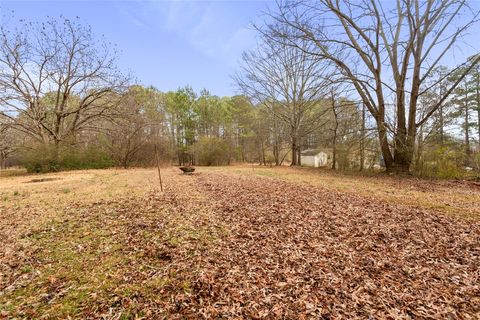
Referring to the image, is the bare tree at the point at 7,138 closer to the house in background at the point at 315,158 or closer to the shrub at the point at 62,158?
the shrub at the point at 62,158

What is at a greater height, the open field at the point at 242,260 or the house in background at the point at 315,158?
the house in background at the point at 315,158

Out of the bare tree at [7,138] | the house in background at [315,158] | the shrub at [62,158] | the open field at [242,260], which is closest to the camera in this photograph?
the open field at [242,260]

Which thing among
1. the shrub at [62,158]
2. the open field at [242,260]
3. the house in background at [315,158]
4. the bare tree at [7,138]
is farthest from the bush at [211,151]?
the open field at [242,260]

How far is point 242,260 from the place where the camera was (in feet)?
8.90

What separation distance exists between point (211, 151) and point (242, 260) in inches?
727

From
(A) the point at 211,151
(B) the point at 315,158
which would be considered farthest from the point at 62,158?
(B) the point at 315,158

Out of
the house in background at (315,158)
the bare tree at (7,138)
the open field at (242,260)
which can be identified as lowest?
the open field at (242,260)

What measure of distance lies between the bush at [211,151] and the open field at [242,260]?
15949 millimetres

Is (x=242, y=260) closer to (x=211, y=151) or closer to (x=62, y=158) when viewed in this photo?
(x=62, y=158)

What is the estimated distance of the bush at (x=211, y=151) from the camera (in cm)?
2084

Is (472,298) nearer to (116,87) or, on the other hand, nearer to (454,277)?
(454,277)

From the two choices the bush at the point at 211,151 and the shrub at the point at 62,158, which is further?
the bush at the point at 211,151

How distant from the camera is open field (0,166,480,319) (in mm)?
1972

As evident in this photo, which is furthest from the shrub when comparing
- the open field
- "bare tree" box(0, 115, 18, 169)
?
the open field
